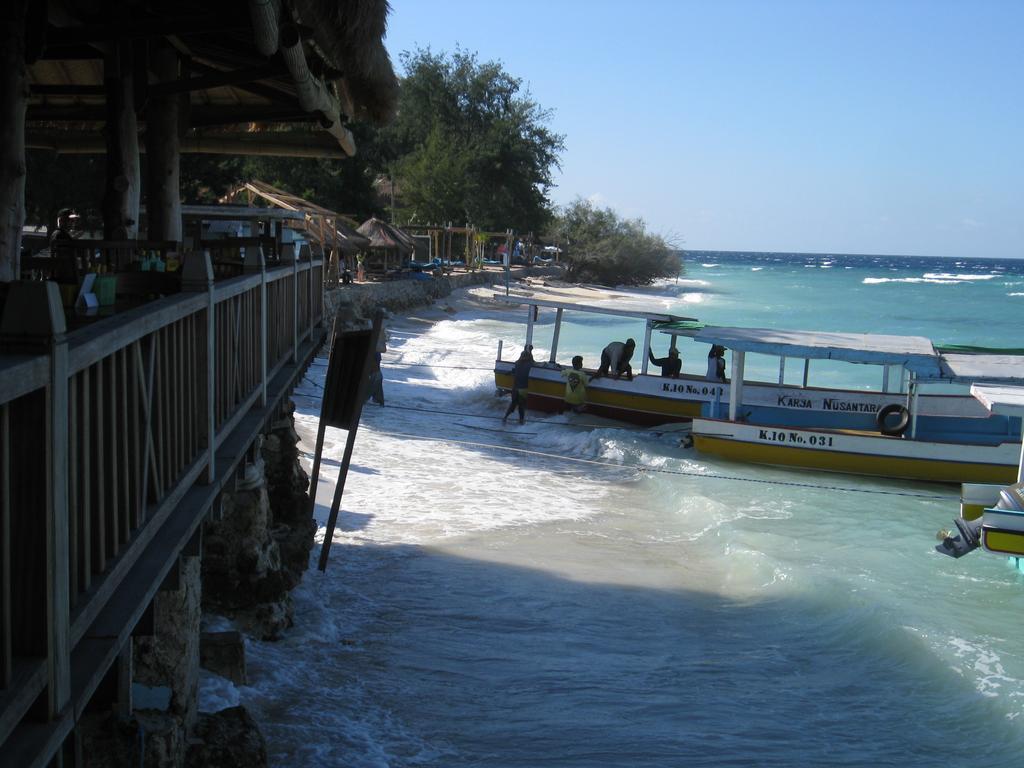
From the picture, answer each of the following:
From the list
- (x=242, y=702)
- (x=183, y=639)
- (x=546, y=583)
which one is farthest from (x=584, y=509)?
(x=183, y=639)

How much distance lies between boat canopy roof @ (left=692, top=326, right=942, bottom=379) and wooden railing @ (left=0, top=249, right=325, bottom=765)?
14.8 metres

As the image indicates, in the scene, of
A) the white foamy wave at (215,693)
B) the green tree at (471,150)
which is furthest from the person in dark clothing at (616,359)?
the green tree at (471,150)

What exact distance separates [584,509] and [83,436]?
479 inches

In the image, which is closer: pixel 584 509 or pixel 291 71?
pixel 291 71

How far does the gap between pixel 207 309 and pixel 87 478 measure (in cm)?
188

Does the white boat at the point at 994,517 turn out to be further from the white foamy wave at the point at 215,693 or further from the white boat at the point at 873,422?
the white foamy wave at the point at 215,693

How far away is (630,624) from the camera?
32.2 ft

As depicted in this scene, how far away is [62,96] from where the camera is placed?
34.0ft

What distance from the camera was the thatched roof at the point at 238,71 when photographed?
6.52 metres

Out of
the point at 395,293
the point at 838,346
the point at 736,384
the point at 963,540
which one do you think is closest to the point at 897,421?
the point at 838,346

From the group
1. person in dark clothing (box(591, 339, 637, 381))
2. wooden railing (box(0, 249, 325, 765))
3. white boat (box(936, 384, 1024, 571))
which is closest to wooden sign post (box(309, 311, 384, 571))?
wooden railing (box(0, 249, 325, 765))

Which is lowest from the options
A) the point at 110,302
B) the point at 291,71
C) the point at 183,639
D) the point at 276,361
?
the point at 183,639

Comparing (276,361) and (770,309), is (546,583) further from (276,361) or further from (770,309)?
(770,309)

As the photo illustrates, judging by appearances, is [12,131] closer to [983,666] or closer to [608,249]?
[983,666]
